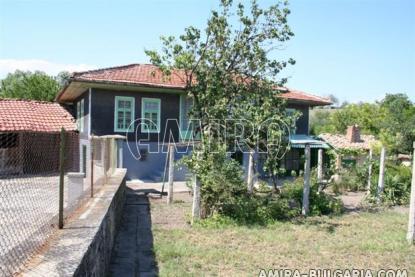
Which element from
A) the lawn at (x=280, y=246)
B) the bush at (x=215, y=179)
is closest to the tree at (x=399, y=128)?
the lawn at (x=280, y=246)

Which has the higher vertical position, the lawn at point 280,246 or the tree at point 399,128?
the tree at point 399,128

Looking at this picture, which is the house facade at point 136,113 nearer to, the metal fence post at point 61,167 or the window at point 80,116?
the window at point 80,116

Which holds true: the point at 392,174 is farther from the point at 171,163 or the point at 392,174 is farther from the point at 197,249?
the point at 197,249

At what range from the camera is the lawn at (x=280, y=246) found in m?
6.48

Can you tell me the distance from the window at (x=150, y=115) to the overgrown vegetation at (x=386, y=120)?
21.2 meters

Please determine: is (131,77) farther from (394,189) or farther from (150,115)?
(394,189)

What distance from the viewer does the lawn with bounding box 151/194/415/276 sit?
6.48m

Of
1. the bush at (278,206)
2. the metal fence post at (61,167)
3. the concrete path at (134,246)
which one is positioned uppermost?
the metal fence post at (61,167)

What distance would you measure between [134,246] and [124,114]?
11.4 metres

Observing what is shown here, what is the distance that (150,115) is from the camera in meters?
18.7

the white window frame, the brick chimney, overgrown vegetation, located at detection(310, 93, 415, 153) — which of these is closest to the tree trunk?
the white window frame

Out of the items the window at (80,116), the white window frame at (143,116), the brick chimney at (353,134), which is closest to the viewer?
the white window frame at (143,116)

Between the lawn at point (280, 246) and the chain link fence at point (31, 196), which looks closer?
the chain link fence at point (31, 196)

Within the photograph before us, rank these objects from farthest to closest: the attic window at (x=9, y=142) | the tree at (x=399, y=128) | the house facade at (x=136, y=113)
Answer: the tree at (x=399, y=128), the house facade at (x=136, y=113), the attic window at (x=9, y=142)
